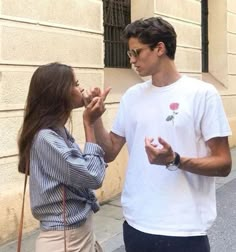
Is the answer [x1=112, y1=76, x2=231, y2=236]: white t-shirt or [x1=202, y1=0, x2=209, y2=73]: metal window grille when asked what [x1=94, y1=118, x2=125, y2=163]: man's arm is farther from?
[x1=202, y1=0, x2=209, y2=73]: metal window grille

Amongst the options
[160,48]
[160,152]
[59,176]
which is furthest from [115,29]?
[160,152]

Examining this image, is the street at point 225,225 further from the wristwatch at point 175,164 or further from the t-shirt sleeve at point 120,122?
the wristwatch at point 175,164

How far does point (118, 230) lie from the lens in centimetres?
499

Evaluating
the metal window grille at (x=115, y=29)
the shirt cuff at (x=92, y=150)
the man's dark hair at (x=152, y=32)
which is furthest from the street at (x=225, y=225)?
the man's dark hair at (x=152, y=32)

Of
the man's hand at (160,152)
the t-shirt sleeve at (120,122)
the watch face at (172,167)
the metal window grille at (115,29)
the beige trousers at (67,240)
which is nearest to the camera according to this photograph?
the man's hand at (160,152)

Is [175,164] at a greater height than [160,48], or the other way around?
[160,48]

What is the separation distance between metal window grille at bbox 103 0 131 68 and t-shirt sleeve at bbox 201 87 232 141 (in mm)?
5028

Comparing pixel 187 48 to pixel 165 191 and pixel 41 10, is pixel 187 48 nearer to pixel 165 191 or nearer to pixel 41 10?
pixel 41 10

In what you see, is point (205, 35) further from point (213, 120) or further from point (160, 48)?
point (213, 120)

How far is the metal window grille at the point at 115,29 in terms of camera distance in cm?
712

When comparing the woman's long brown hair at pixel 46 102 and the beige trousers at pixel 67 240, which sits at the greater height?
the woman's long brown hair at pixel 46 102

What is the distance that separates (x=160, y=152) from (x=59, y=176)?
455 mm

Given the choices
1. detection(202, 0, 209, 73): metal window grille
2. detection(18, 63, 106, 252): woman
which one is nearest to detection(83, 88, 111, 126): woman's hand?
detection(18, 63, 106, 252): woman

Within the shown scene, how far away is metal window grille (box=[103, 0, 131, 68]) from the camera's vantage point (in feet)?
23.4
